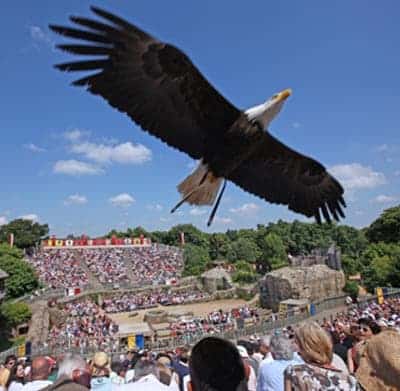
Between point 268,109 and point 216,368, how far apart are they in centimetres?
283

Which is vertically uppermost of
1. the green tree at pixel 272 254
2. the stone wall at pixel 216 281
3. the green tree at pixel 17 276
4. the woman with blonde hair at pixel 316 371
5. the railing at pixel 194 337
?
the green tree at pixel 272 254

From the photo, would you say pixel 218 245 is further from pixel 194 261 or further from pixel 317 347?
pixel 317 347

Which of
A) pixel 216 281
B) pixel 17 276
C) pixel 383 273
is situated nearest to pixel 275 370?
pixel 383 273

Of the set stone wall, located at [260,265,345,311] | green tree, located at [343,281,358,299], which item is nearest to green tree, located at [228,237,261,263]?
stone wall, located at [260,265,345,311]

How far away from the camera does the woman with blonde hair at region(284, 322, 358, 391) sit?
1.88 meters

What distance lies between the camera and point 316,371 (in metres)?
1.96

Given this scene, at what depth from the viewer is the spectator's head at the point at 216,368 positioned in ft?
4.80

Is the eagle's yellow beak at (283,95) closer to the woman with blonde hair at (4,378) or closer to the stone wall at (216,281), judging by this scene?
the woman with blonde hair at (4,378)

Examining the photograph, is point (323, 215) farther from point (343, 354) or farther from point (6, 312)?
point (6, 312)

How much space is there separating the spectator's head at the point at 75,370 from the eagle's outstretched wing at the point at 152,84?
2.33 meters

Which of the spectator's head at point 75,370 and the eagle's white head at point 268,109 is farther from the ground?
the eagle's white head at point 268,109

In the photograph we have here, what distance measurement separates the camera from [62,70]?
3217 millimetres

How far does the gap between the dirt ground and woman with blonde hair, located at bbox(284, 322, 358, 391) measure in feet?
89.1

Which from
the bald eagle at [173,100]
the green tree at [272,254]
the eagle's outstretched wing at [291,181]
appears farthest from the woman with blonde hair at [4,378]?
the green tree at [272,254]
